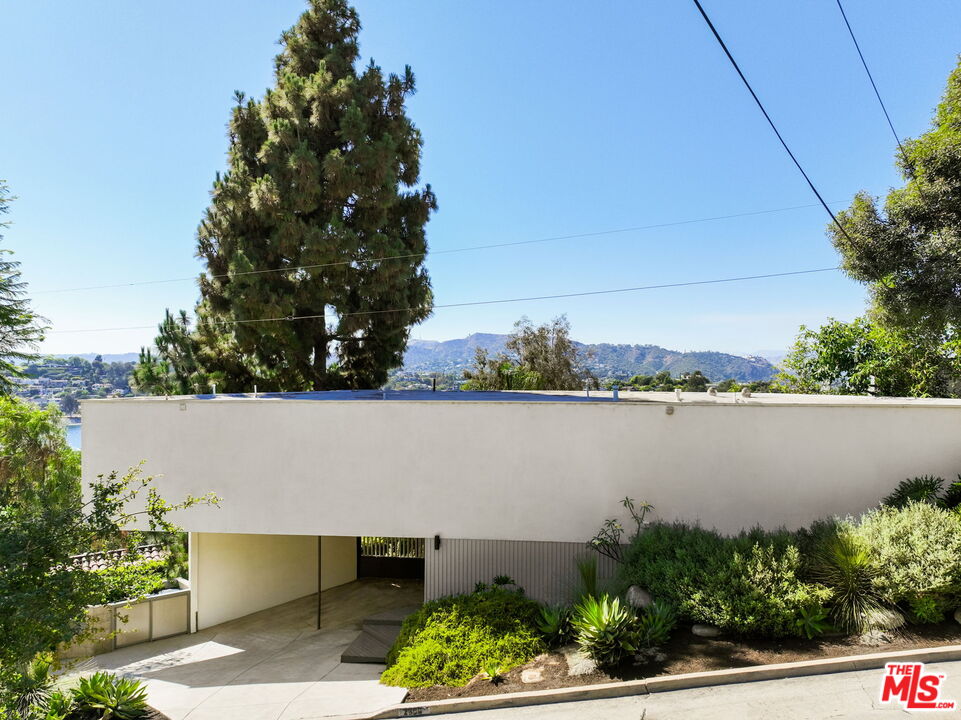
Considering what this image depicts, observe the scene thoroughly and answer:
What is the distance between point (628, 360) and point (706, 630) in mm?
39809

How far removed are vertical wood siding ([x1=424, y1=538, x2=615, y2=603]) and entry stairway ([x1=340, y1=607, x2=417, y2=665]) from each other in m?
1.11

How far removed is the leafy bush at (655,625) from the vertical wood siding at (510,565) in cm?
199

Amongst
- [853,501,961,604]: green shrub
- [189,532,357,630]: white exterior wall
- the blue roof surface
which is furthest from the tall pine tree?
[853,501,961,604]: green shrub

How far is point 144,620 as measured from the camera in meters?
11.1

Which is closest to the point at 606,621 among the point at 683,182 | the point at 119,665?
the point at 119,665

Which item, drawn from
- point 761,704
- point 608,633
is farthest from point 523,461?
point 761,704

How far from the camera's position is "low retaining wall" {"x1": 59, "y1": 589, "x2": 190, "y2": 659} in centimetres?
1067

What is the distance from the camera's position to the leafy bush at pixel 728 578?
682cm

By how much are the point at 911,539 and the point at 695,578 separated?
108 inches

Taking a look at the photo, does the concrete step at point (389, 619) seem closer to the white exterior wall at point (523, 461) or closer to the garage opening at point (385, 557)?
the white exterior wall at point (523, 461)

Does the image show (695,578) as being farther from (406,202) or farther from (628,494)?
(406,202)

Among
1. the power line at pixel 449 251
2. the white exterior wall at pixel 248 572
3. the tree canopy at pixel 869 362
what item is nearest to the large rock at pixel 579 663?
the white exterior wall at pixel 248 572

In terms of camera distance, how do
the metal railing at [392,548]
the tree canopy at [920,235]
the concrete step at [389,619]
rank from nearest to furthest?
1. the concrete step at [389,619]
2. the tree canopy at [920,235]
3. the metal railing at [392,548]

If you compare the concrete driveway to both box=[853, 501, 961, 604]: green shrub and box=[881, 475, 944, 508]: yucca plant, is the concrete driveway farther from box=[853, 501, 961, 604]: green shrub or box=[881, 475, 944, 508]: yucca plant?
box=[881, 475, 944, 508]: yucca plant
